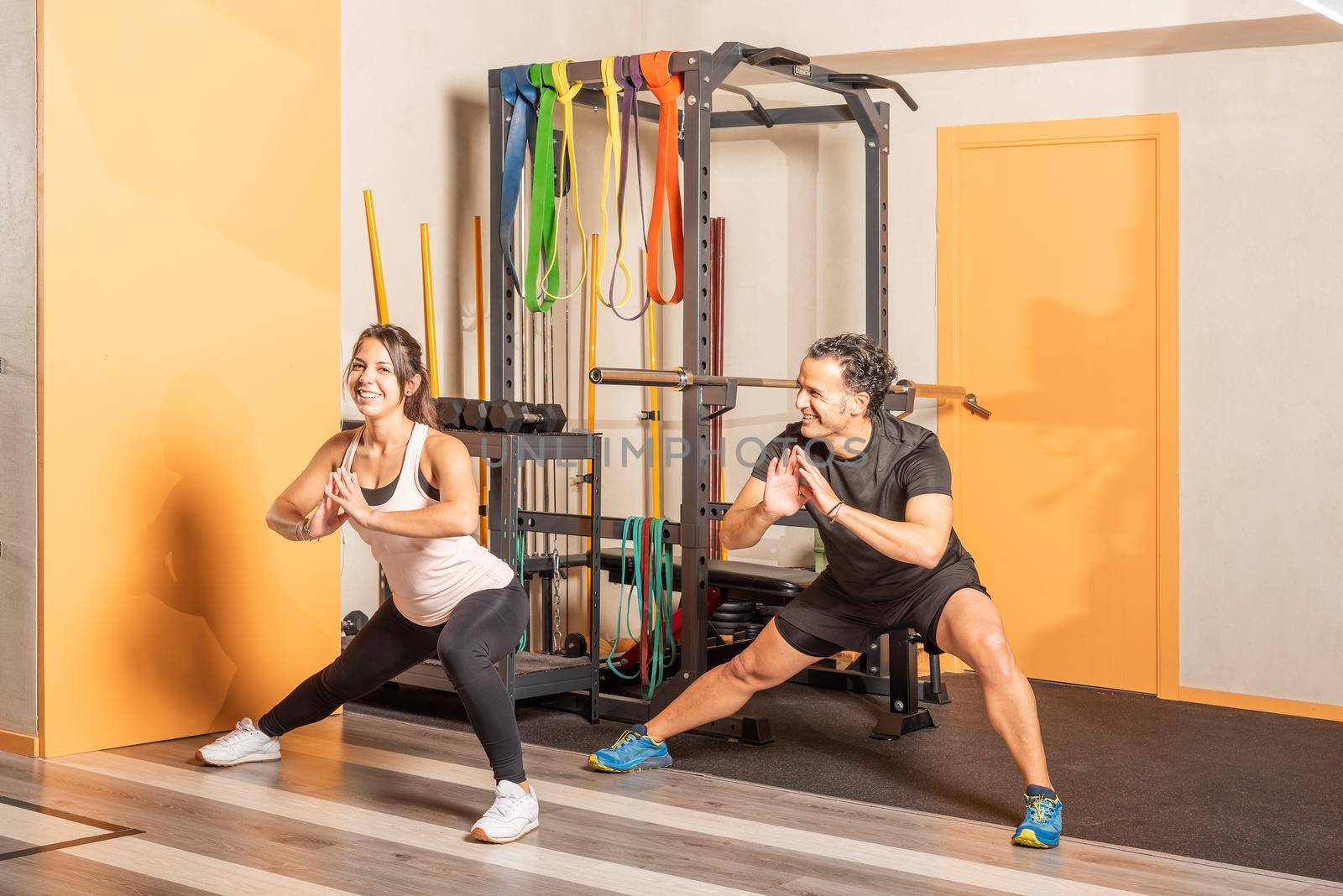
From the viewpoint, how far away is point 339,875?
2.42 metres

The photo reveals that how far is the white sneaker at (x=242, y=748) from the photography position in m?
3.18

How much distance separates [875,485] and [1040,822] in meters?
0.79

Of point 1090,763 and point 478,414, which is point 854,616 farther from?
point 478,414

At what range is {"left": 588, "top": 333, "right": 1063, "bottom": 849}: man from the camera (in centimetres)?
286

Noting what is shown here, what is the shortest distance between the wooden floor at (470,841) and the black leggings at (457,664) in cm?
16

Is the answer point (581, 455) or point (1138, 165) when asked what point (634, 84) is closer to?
point (581, 455)

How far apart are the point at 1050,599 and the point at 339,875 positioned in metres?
3.08

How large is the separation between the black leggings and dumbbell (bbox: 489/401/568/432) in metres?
0.80

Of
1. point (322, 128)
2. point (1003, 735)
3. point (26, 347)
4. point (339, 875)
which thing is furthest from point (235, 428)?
point (1003, 735)

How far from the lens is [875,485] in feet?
10.0

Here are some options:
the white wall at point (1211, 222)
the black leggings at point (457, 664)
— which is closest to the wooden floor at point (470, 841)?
the black leggings at point (457, 664)

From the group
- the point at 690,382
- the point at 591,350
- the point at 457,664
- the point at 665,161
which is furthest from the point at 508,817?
the point at 591,350

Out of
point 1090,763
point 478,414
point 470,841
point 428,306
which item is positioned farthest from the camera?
point 428,306

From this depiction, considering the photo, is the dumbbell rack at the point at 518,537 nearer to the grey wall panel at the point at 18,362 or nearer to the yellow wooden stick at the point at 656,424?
the grey wall panel at the point at 18,362
